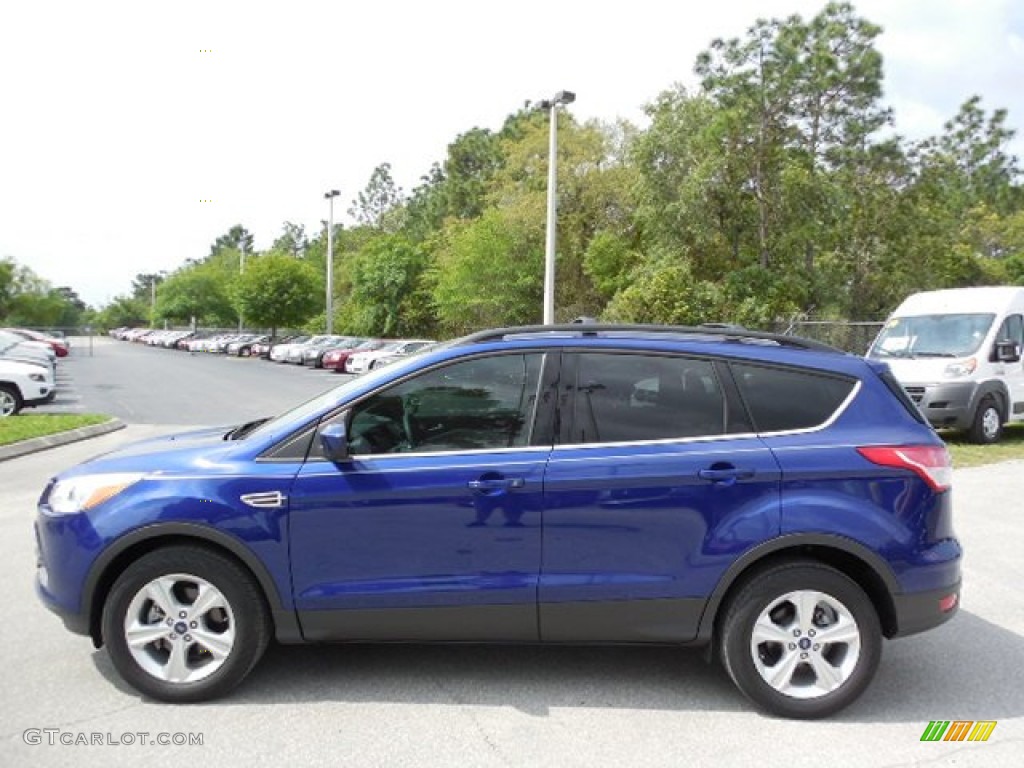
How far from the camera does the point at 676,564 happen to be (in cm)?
383

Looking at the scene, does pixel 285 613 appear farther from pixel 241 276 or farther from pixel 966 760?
pixel 241 276

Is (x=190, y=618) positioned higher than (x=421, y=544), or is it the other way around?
(x=421, y=544)

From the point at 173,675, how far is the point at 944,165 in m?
34.9

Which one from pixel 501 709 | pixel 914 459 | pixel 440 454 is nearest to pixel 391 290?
pixel 440 454

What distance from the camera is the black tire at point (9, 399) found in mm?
15008

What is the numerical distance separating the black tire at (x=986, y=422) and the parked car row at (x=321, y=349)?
12.8m

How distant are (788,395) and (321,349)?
1501 inches

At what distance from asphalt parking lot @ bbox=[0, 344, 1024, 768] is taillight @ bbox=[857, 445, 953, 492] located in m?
1.08

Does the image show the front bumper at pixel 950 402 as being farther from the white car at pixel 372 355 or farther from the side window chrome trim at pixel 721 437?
the white car at pixel 372 355

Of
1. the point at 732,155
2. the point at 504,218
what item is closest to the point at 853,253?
the point at 732,155

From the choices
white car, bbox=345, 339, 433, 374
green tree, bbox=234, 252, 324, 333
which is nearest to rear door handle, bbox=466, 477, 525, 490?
white car, bbox=345, 339, 433, 374

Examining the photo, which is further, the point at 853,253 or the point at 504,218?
the point at 504,218

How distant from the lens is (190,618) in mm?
3881

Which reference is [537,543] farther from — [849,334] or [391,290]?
[391,290]
